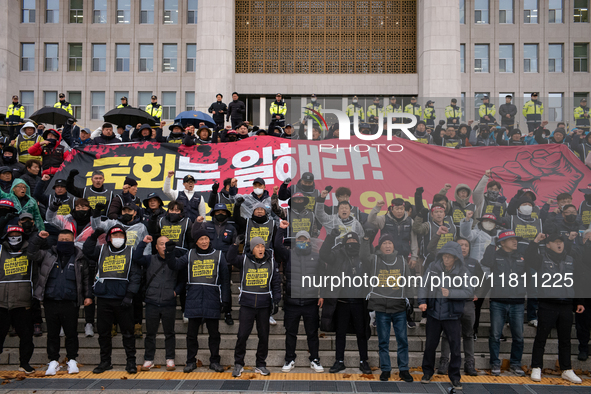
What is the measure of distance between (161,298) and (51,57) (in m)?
30.7

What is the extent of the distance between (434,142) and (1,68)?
104 ft

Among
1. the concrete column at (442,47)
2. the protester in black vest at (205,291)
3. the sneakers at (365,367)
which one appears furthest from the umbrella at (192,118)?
the concrete column at (442,47)

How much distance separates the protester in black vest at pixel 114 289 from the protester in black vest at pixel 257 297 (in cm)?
171

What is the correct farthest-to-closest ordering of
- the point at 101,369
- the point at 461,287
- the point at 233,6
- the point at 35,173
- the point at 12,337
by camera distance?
the point at 233,6 → the point at 35,173 → the point at 12,337 → the point at 101,369 → the point at 461,287

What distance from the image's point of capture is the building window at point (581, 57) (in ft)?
103

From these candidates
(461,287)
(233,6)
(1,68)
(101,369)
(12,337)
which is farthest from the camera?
(1,68)

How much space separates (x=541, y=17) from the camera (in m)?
31.3

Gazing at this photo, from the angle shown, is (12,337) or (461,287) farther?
(12,337)

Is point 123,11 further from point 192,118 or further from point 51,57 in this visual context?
point 192,118

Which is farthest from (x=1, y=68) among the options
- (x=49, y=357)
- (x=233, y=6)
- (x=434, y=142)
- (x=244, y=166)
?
(x=434, y=142)

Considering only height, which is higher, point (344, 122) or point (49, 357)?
point (344, 122)

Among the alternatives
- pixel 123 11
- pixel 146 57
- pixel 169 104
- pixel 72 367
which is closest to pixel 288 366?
pixel 72 367

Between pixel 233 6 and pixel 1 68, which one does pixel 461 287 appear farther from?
pixel 1 68

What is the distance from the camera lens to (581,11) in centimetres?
3139
